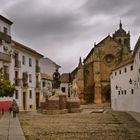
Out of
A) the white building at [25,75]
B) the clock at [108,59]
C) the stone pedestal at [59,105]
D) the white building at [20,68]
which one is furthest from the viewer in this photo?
the clock at [108,59]

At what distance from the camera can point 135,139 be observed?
16.7 metres

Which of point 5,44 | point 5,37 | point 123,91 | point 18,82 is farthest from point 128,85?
point 5,37

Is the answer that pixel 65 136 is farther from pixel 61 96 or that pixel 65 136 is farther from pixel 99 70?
pixel 99 70

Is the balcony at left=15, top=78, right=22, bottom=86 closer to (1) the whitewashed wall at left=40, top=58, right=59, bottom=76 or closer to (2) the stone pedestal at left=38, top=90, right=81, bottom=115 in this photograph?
(2) the stone pedestal at left=38, top=90, right=81, bottom=115

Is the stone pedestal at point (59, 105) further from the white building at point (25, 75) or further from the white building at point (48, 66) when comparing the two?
the white building at point (48, 66)

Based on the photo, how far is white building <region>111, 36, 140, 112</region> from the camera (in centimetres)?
3912

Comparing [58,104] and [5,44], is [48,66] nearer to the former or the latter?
[5,44]

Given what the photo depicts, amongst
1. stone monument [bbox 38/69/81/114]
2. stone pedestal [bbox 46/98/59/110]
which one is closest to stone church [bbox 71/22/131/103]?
stone monument [bbox 38/69/81/114]

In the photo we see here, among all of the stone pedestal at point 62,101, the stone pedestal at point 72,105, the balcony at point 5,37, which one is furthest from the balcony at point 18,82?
the stone pedestal at point 62,101

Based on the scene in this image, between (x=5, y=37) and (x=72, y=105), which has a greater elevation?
(x=5, y=37)

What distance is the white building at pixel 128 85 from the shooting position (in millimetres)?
39125

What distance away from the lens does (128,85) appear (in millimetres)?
45344

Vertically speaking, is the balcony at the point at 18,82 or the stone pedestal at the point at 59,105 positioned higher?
the balcony at the point at 18,82

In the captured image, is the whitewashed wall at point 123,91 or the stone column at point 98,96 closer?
the whitewashed wall at point 123,91
